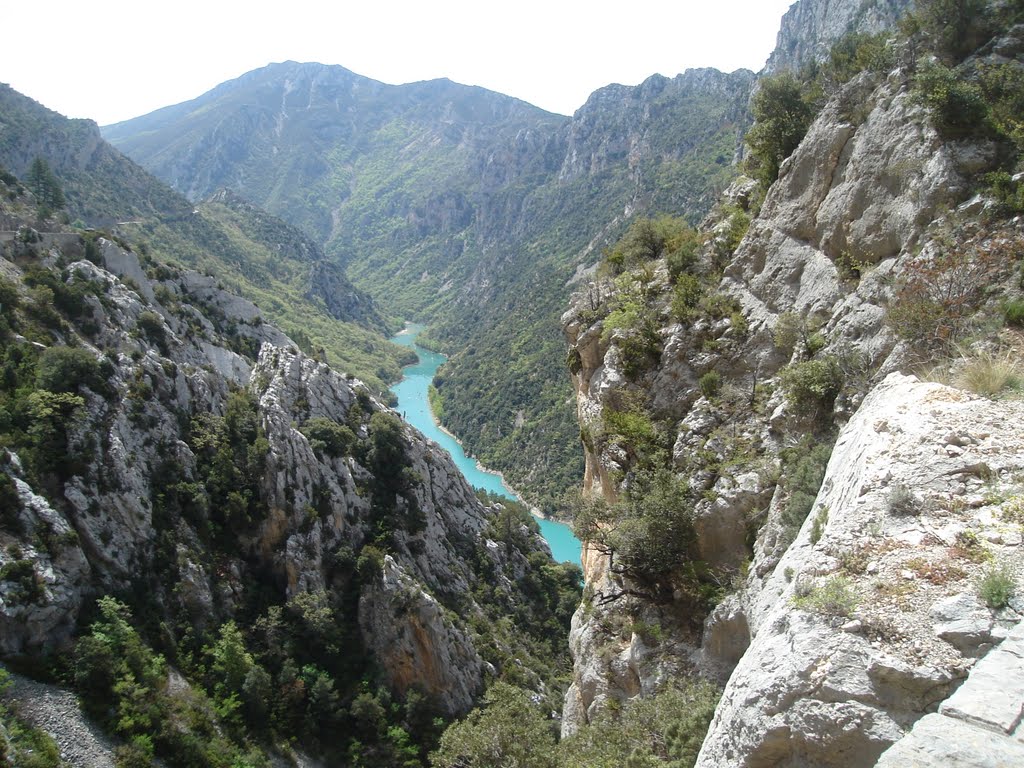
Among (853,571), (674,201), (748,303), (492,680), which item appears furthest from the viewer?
(674,201)

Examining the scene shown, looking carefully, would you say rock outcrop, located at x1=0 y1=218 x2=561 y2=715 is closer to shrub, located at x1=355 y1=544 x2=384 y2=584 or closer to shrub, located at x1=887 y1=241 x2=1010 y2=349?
shrub, located at x1=355 y1=544 x2=384 y2=584

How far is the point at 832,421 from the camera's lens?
33.7ft

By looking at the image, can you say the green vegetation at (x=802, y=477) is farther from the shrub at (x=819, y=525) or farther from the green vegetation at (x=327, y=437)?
the green vegetation at (x=327, y=437)

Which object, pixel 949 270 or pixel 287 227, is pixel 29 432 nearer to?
pixel 949 270

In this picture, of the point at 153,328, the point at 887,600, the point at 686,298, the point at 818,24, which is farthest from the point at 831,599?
the point at 818,24

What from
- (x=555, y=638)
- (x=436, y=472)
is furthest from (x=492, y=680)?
(x=436, y=472)

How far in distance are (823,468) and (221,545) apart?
32.7 meters

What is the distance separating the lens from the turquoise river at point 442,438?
77312 mm

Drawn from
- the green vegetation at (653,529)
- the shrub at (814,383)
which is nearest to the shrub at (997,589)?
the shrub at (814,383)

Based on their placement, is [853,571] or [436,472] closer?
[853,571]

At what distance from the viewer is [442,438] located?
116m

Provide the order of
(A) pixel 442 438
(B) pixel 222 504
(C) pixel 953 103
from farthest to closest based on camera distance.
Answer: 1. (A) pixel 442 438
2. (B) pixel 222 504
3. (C) pixel 953 103

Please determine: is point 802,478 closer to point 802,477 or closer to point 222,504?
point 802,477

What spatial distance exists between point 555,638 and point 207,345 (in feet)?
121
